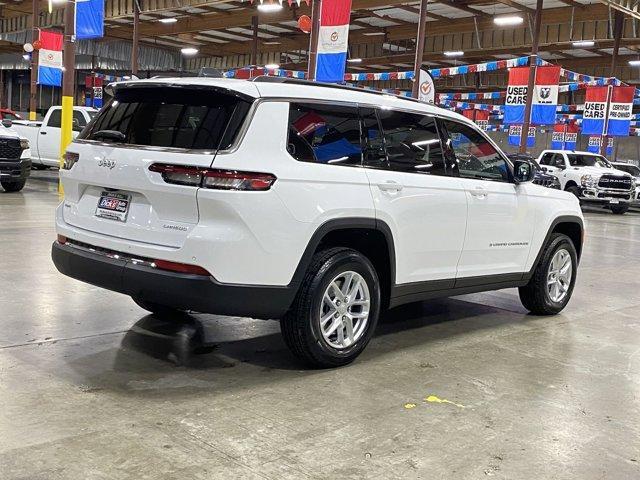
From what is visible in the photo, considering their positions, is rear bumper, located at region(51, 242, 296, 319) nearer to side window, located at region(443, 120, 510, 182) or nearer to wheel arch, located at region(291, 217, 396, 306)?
wheel arch, located at region(291, 217, 396, 306)

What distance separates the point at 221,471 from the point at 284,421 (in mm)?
670

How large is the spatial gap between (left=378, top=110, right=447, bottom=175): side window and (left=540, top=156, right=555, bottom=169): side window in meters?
19.9

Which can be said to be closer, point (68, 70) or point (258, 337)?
point (258, 337)

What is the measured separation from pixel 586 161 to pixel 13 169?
17788 millimetres

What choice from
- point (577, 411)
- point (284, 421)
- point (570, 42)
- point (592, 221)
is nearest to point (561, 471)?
point (577, 411)

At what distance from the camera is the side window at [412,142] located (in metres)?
4.88

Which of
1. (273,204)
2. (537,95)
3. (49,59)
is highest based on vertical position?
(537,95)

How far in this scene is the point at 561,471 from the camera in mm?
3279

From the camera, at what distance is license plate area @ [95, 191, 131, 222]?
422 cm

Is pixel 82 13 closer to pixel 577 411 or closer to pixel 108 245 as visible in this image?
pixel 108 245

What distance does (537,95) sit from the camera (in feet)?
75.4

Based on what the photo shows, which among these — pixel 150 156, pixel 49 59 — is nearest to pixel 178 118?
pixel 150 156

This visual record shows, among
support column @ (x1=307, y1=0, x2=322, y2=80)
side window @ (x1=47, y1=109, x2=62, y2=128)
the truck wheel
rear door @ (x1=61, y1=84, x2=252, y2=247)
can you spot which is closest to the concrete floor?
rear door @ (x1=61, y1=84, x2=252, y2=247)

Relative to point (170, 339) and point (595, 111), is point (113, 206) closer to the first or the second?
point (170, 339)
